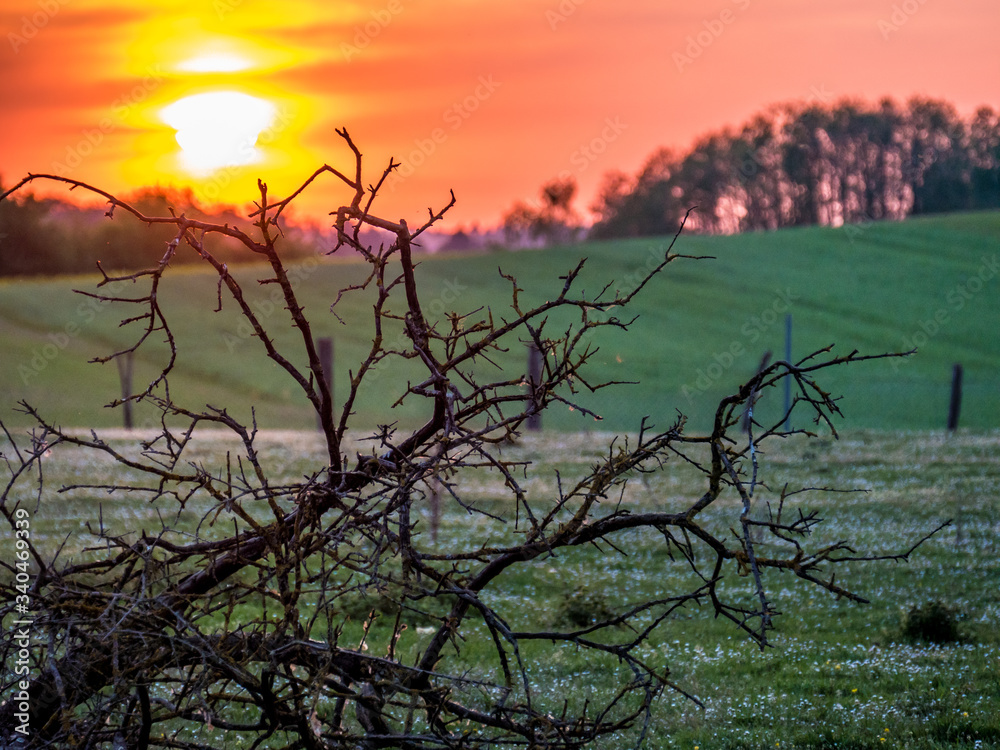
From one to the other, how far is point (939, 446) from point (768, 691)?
13.5 metres

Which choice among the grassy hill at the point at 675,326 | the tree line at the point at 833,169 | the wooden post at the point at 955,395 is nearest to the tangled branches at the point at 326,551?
the wooden post at the point at 955,395

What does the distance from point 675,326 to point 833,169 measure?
1676 inches

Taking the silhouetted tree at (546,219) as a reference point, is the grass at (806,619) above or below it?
below

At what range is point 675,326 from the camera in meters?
42.8

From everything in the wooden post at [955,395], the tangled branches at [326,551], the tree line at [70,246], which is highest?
the tree line at [70,246]

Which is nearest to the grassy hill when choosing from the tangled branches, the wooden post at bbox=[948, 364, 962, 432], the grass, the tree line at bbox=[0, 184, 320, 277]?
the wooden post at bbox=[948, 364, 962, 432]

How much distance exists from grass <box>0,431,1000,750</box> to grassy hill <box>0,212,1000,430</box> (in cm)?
1211

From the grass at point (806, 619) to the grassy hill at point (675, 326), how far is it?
39.7 ft

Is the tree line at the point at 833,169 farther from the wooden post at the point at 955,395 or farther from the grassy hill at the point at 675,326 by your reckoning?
the wooden post at the point at 955,395

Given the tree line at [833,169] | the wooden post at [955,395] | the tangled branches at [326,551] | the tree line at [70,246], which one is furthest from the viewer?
the tree line at [833,169]

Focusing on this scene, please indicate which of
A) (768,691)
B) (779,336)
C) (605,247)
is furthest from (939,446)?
(605,247)

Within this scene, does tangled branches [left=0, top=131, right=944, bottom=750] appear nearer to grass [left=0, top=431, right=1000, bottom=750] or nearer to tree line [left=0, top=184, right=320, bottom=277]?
grass [left=0, top=431, right=1000, bottom=750]

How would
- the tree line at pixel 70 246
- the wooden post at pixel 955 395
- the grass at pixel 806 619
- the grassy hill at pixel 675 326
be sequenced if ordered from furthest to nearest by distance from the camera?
the tree line at pixel 70 246, the grassy hill at pixel 675 326, the wooden post at pixel 955 395, the grass at pixel 806 619

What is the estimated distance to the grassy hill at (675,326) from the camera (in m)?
29.4
